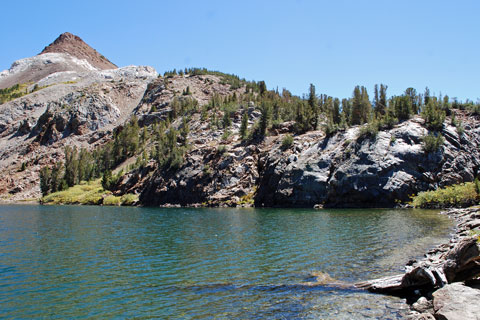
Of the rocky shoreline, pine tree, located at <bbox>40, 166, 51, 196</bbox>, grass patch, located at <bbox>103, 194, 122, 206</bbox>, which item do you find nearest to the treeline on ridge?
pine tree, located at <bbox>40, 166, 51, 196</bbox>

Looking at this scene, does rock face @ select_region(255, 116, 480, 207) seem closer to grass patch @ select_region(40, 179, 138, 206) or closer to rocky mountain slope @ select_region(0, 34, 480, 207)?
rocky mountain slope @ select_region(0, 34, 480, 207)

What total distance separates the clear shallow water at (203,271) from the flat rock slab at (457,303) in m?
1.99

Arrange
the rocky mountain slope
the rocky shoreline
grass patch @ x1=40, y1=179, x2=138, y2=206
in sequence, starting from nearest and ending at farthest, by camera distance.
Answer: the rocky shoreline, the rocky mountain slope, grass patch @ x1=40, y1=179, x2=138, y2=206

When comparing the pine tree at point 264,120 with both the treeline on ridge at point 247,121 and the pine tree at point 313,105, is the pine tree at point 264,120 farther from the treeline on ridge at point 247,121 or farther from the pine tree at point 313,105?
the pine tree at point 313,105

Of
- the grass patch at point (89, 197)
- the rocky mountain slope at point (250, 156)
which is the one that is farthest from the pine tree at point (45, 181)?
the rocky mountain slope at point (250, 156)

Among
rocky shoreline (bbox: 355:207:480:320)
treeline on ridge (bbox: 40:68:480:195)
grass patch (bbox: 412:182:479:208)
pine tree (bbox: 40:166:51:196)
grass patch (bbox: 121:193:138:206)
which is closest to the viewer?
rocky shoreline (bbox: 355:207:480:320)

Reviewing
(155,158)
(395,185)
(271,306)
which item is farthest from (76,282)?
(155,158)

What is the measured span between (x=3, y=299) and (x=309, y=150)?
78264 mm

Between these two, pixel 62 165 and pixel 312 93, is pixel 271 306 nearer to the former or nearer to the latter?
pixel 312 93

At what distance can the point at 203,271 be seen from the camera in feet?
72.3

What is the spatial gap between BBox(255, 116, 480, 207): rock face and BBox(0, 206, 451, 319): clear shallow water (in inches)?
1326

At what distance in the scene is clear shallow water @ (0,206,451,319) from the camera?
1537cm

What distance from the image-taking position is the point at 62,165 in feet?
516

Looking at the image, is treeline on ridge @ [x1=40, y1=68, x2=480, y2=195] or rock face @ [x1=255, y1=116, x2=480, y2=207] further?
treeline on ridge @ [x1=40, y1=68, x2=480, y2=195]
